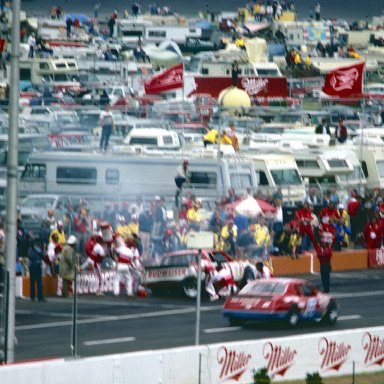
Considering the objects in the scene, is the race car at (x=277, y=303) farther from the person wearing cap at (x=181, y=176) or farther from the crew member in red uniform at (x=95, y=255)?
the person wearing cap at (x=181, y=176)

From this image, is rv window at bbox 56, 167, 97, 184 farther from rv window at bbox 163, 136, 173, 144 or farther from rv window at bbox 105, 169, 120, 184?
rv window at bbox 163, 136, 173, 144

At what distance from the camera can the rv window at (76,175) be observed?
1813 inches

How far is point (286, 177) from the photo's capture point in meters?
48.2

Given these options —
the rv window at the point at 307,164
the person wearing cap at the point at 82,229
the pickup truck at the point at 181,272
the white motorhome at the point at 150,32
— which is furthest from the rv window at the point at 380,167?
the white motorhome at the point at 150,32

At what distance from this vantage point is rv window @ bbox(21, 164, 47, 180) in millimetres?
46219

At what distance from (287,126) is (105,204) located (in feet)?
76.6

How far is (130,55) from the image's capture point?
10056 centimetres

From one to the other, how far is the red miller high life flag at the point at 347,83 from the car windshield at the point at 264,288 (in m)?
25.0

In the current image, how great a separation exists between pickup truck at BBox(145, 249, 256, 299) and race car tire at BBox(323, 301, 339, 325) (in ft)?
11.2

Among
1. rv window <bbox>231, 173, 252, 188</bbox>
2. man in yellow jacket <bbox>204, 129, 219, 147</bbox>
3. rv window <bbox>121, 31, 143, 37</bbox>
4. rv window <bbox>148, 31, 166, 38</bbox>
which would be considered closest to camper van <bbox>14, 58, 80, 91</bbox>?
rv window <bbox>148, 31, 166, 38</bbox>

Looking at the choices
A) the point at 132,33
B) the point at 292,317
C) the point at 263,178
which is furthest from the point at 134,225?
the point at 132,33

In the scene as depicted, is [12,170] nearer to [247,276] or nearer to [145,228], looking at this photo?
[247,276]

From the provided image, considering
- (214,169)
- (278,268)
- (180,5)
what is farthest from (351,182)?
(180,5)

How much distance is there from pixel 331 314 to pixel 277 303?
5.34 feet
